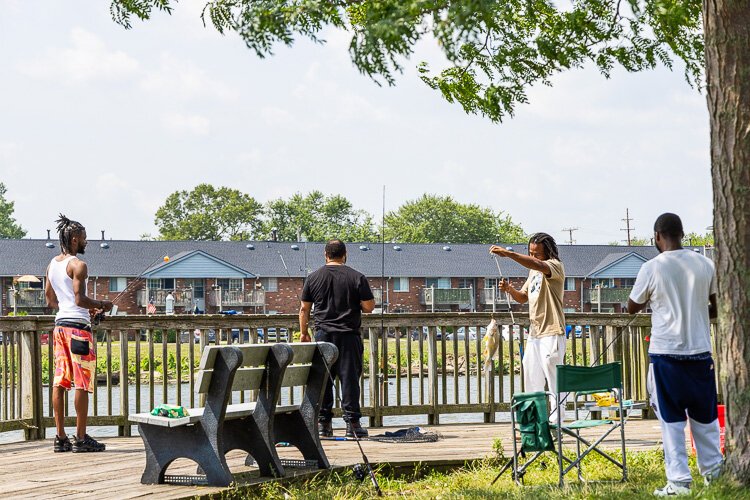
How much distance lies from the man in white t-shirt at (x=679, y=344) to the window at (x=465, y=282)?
70.1 m

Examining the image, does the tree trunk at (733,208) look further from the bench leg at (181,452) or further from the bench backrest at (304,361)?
the bench leg at (181,452)

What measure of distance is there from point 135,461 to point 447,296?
222 feet

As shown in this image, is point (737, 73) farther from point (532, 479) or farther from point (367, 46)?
point (532, 479)

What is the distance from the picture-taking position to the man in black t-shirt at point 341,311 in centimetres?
862

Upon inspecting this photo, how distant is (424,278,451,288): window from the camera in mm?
75375

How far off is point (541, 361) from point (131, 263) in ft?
212

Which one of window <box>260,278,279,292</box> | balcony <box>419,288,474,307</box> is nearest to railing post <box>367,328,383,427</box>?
window <box>260,278,279,292</box>

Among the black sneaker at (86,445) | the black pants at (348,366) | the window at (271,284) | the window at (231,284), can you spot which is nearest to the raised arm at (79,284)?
the black sneaker at (86,445)

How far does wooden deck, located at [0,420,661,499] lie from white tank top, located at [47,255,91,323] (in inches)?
39.7

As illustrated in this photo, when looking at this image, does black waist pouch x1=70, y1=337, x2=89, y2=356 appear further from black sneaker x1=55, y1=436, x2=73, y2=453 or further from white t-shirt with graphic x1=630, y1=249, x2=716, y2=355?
white t-shirt with graphic x1=630, y1=249, x2=716, y2=355

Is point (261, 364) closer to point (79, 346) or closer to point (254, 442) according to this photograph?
point (254, 442)

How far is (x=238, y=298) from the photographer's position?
234ft

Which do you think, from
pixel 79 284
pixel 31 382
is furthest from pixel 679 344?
pixel 31 382

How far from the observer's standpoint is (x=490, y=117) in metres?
9.55
